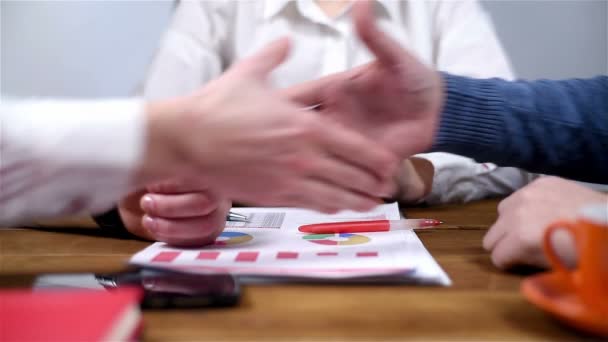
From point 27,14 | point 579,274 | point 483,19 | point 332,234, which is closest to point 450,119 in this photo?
point 332,234

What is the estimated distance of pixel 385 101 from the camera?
26.9 inches

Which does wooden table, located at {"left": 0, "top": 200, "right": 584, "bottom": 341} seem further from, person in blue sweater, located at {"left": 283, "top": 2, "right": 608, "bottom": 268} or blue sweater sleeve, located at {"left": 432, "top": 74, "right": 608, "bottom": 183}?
blue sweater sleeve, located at {"left": 432, "top": 74, "right": 608, "bottom": 183}

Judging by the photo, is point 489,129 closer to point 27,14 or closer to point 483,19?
point 483,19

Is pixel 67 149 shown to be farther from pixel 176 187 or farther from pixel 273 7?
pixel 273 7

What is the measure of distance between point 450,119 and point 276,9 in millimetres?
800

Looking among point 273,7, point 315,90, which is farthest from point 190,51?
point 315,90

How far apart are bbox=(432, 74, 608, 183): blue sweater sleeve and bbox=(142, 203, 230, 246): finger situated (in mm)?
303

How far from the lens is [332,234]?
0.70m

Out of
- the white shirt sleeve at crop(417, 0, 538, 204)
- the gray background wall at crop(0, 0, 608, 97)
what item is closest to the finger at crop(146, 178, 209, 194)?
the white shirt sleeve at crop(417, 0, 538, 204)

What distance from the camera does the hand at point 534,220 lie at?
1.71 feet

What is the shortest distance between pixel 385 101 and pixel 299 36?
80 cm

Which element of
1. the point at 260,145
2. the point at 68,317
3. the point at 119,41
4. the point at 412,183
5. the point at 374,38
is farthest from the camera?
the point at 119,41

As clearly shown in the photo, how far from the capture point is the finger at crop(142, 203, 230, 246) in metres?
0.64

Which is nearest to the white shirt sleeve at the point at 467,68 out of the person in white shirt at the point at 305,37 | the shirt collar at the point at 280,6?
the person in white shirt at the point at 305,37
